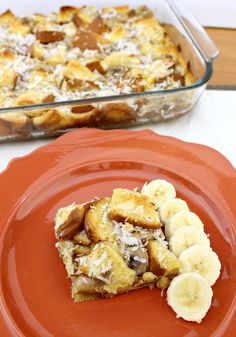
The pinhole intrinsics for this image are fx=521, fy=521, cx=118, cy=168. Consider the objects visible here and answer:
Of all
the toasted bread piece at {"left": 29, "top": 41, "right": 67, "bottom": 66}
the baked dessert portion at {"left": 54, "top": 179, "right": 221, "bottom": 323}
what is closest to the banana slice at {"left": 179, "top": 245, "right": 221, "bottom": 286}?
the baked dessert portion at {"left": 54, "top": 179, "right": 221, "bottom": 323}

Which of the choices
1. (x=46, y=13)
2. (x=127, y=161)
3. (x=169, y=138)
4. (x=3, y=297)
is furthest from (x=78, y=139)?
(x=46, y=13)

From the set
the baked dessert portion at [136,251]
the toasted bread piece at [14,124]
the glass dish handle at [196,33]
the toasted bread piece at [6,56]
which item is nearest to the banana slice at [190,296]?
the baked dessert portion at [136,251]

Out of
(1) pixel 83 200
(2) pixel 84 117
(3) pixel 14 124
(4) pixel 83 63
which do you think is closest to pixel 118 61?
(4) pixel 83 63

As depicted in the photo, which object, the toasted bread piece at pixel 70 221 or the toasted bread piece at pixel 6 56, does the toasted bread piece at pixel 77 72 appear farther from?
the toasted bread piece at pixel 70 221

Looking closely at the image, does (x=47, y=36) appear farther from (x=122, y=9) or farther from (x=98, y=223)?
(x=98, y=223)

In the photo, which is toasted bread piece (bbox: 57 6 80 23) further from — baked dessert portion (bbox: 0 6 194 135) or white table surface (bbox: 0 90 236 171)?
white table surface (bbox: 0 90 236 171)
